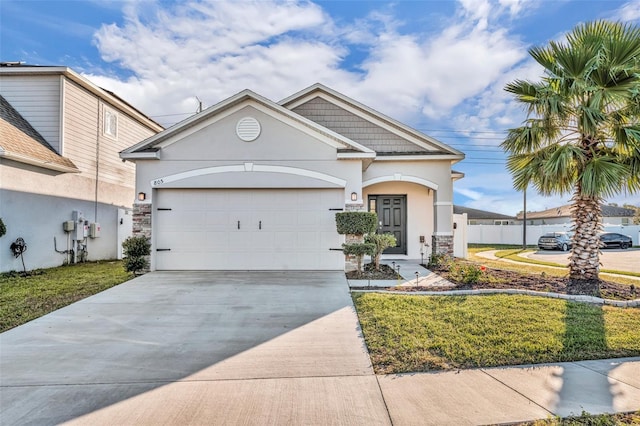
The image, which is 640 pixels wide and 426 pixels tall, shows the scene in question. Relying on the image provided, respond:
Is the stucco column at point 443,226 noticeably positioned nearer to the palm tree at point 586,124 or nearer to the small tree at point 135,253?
the palm tree at point 586,124

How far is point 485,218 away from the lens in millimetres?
37250

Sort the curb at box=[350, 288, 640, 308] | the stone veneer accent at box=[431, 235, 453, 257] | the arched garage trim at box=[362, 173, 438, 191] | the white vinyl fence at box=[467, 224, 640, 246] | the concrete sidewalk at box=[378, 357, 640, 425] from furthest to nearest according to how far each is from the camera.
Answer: the white vinyl fence at box=[467, 224, 640, 246] < the stone veneer accent at box=[431, 235, 453, 257] < the arched garage trim at box=[362, 173, 438, 191] < the curb at box=[350, 288, 640, 308] < the concrete sidewalk at box=[378, 357, 640, 425]

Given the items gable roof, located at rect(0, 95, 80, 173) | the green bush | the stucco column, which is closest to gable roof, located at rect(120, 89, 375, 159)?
the green bush

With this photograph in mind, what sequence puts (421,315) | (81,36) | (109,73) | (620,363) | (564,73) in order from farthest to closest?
(109,73)
(81,36)
(564,73)
(421,315)
(620,363)

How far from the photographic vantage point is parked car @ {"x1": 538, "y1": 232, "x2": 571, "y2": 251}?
69.2 feet

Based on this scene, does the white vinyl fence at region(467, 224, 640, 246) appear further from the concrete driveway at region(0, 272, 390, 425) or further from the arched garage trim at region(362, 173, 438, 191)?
the concrete driveway at region(0, 272, 390, 425)

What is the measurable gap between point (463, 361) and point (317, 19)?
1056 cm

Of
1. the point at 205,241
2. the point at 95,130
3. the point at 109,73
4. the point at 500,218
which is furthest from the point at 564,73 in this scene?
the point at 500,218

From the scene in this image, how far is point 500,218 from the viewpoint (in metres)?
37.8

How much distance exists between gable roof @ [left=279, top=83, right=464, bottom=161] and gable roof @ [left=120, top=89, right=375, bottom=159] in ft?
9.16

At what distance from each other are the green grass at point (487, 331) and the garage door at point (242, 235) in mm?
3489

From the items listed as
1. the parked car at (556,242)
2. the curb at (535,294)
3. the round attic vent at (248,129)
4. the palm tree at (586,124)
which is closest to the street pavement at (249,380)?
the curb at (535,294)

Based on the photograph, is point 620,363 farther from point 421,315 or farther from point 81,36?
point 81,36

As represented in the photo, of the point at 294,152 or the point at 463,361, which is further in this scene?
the point at 294,152
